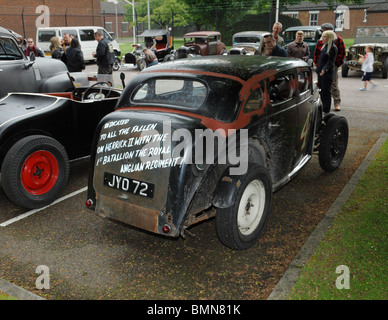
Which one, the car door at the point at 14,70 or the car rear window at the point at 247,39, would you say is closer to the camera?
the car door at the point at 14,70

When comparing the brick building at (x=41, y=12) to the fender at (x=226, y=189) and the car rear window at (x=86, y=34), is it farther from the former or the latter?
the fender at (x=226, y=189)

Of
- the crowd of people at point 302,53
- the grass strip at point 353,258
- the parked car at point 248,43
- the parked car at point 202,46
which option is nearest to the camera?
the grass strip at point 353,258

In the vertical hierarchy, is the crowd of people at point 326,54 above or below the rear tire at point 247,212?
above

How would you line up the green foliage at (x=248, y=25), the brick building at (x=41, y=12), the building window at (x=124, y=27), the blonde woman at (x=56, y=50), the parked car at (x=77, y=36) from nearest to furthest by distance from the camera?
the blonde woman at (x=56, y=50), the parked car at (x=77, y=36), the brick building at (x=41, y=12), the green foliage at (x=248, y=25), the building window at (x=124, y=27)

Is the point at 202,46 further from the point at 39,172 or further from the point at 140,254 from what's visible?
the point at 140,254

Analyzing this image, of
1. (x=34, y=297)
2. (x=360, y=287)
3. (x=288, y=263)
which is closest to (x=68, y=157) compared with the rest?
(x=34, y=297)

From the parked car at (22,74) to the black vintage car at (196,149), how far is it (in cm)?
321

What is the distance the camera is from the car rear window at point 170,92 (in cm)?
410

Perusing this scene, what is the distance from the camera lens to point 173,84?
4383mm

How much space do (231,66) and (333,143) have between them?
259 cm

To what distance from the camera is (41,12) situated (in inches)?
1421

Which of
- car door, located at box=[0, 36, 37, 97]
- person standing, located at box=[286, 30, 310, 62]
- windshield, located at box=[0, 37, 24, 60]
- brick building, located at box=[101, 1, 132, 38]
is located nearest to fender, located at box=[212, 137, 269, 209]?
car door, located at box=[0, 36, 37, 97]

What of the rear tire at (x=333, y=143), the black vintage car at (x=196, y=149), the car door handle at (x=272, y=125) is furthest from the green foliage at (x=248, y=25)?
the car door handle at (x=272, y=125)

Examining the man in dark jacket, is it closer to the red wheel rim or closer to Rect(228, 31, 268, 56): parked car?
the red wheel rim
